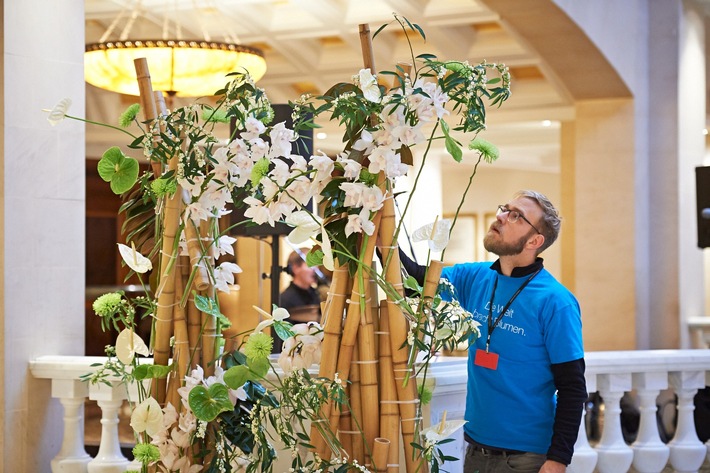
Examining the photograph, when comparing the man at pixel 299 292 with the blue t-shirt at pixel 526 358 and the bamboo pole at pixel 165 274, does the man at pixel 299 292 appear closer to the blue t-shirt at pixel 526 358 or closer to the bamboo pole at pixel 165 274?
the blue t-shirt at pixel 526 358

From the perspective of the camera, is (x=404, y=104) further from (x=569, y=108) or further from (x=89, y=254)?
(x=89, y=254)

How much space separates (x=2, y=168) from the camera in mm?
3439

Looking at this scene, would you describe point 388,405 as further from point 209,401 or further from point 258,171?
point 258,171

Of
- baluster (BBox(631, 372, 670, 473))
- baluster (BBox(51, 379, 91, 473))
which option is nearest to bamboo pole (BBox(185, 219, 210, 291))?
baluster (BBox(51, 379, 91, 473))

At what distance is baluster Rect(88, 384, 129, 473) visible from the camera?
10.9 ft

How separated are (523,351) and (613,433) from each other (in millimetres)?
1125

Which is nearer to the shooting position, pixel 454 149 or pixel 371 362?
pixel 454 149

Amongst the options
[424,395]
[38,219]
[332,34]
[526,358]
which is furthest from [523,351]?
[332,34]

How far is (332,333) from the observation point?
202 centimetres

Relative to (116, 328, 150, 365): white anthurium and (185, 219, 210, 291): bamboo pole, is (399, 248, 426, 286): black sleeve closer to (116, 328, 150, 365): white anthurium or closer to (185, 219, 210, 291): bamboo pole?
(185, 219, 210, 291): bamboo pole

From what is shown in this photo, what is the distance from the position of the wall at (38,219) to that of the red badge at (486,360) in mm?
1655

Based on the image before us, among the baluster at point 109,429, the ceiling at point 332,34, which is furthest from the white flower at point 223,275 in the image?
the ceiling at point 332,34

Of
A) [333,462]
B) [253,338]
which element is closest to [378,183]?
[253,338]

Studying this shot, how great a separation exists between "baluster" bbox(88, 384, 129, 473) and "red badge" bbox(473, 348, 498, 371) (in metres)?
1.27
